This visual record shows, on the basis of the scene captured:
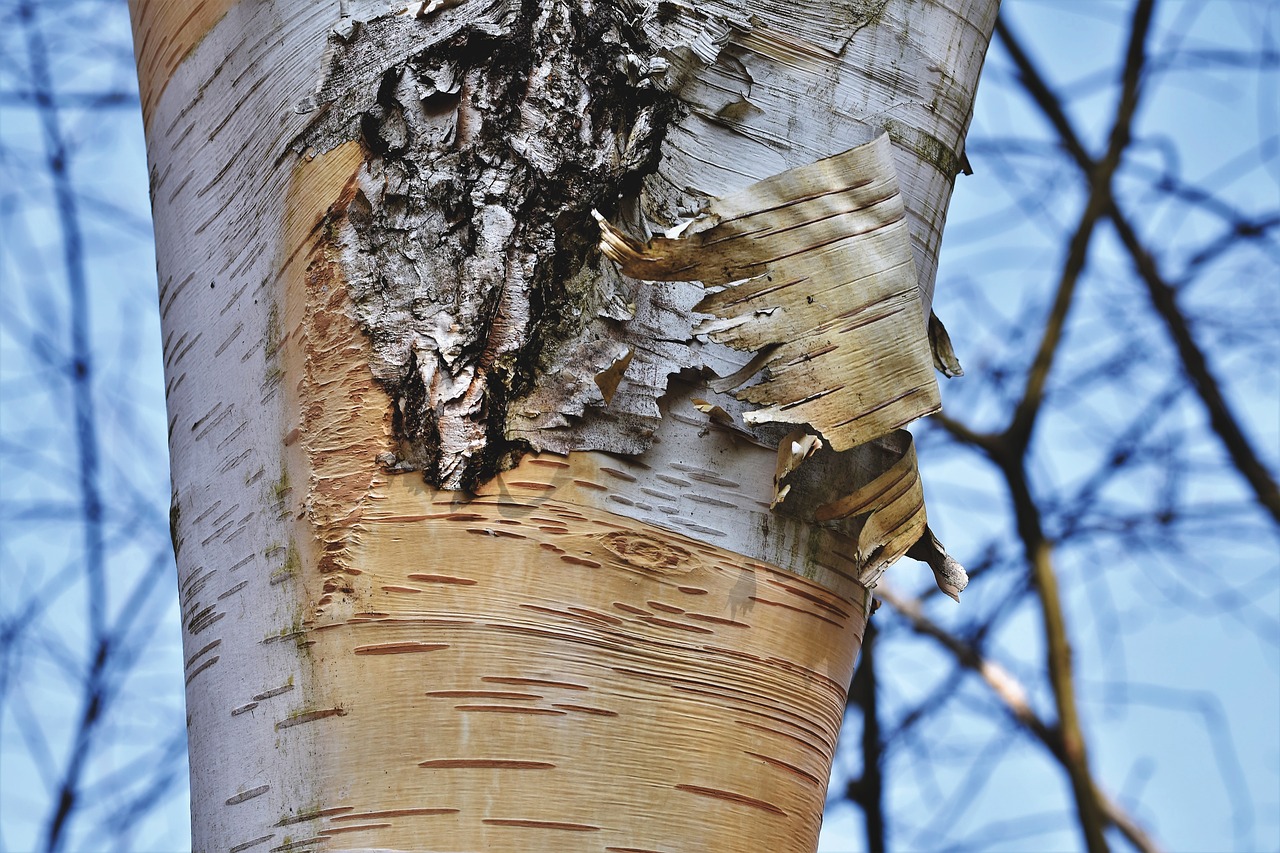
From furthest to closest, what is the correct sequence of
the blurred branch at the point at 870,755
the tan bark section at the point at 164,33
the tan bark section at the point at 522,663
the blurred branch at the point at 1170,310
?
1. the blurred branch at the point at 1170,310
2. the blurred branch at the point at 870,755
3. the tan bark section at the point at 164,33
4. the tan bark section at the point at 522,663

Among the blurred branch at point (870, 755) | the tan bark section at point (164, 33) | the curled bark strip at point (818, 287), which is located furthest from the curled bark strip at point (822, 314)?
the blurred branch at point (870, 755)

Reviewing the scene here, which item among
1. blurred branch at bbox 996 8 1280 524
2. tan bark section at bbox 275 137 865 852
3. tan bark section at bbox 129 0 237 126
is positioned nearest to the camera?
tan bark section at bbox 275 137 865 852

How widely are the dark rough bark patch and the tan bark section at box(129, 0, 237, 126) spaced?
179 millimetres

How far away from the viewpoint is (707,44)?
712 millimetres

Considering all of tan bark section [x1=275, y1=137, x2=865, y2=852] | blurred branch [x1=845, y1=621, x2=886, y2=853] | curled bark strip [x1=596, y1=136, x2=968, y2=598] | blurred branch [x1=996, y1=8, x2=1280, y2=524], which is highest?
blurred branch [x1=996, y1=8, x2=1280, y2=524]

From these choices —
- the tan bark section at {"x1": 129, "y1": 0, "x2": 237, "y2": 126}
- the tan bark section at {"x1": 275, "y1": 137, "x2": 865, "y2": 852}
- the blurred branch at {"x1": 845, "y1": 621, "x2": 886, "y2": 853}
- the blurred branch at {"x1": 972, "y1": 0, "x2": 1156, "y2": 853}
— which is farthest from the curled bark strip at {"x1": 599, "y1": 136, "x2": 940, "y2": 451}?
the blurred branch at {"x1": 972, "y1": 0, "x2": 1156, "y2": 853}

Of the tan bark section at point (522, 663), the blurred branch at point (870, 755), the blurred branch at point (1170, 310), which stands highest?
the blurred branch at point (1170, 310)

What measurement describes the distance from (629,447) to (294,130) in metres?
0.32

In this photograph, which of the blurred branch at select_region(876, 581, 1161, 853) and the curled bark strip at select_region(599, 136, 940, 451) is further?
the blurred branch at select_region(876, 581, 1161, 853)

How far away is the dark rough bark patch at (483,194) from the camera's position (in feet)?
2.17

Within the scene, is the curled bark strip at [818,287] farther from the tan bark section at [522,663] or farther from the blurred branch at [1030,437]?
→ the blurred branch at [1030,437]

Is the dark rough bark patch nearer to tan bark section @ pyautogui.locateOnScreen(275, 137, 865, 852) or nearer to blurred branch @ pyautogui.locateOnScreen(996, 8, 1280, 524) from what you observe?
tan bark section @ pyautogui.locateOnScreen(275, 137, 865, 852)

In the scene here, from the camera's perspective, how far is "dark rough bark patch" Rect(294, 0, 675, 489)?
66cm

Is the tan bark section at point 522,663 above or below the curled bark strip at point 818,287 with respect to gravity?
below
